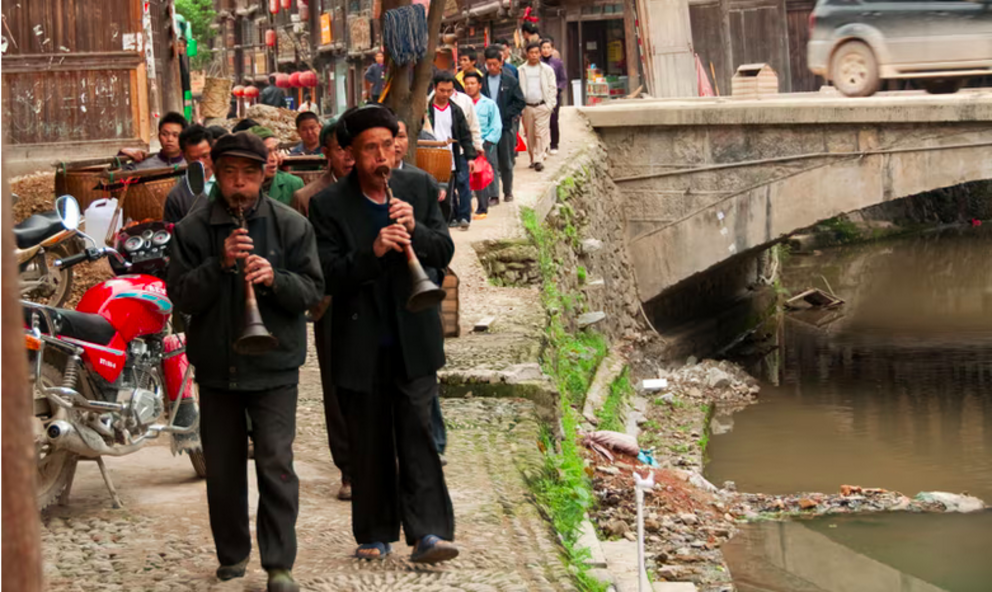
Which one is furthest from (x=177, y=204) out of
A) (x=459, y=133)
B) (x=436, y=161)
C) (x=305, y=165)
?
(x=459, y=133)

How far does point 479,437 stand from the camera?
7.06 metres

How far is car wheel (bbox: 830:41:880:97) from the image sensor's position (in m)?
18.3

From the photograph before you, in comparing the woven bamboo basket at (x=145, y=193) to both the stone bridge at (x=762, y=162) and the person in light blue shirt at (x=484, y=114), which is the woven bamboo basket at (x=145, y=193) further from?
the stone bridge at (x=762, y=162)

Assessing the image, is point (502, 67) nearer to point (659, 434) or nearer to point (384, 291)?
point (659, 434)

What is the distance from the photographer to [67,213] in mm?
6340

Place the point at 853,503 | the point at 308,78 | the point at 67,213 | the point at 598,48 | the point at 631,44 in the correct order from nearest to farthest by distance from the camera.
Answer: the point at 67,213
the point at 853,503
the point at 631,44
the point at 598,48
the point at 308,78

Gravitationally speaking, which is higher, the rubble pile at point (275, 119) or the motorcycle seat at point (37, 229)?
the rubble pile at point (275, 119)

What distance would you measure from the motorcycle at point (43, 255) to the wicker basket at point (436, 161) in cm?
331

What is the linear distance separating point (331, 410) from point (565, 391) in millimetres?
5645

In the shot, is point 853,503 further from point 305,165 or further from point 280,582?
point 280,582

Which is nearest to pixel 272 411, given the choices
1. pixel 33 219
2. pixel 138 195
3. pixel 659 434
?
pixel 33 219

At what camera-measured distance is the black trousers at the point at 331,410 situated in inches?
220

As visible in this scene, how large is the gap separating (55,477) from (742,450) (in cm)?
1018

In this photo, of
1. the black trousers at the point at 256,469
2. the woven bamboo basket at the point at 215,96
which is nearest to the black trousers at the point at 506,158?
the black trousers at the point at 256,469
